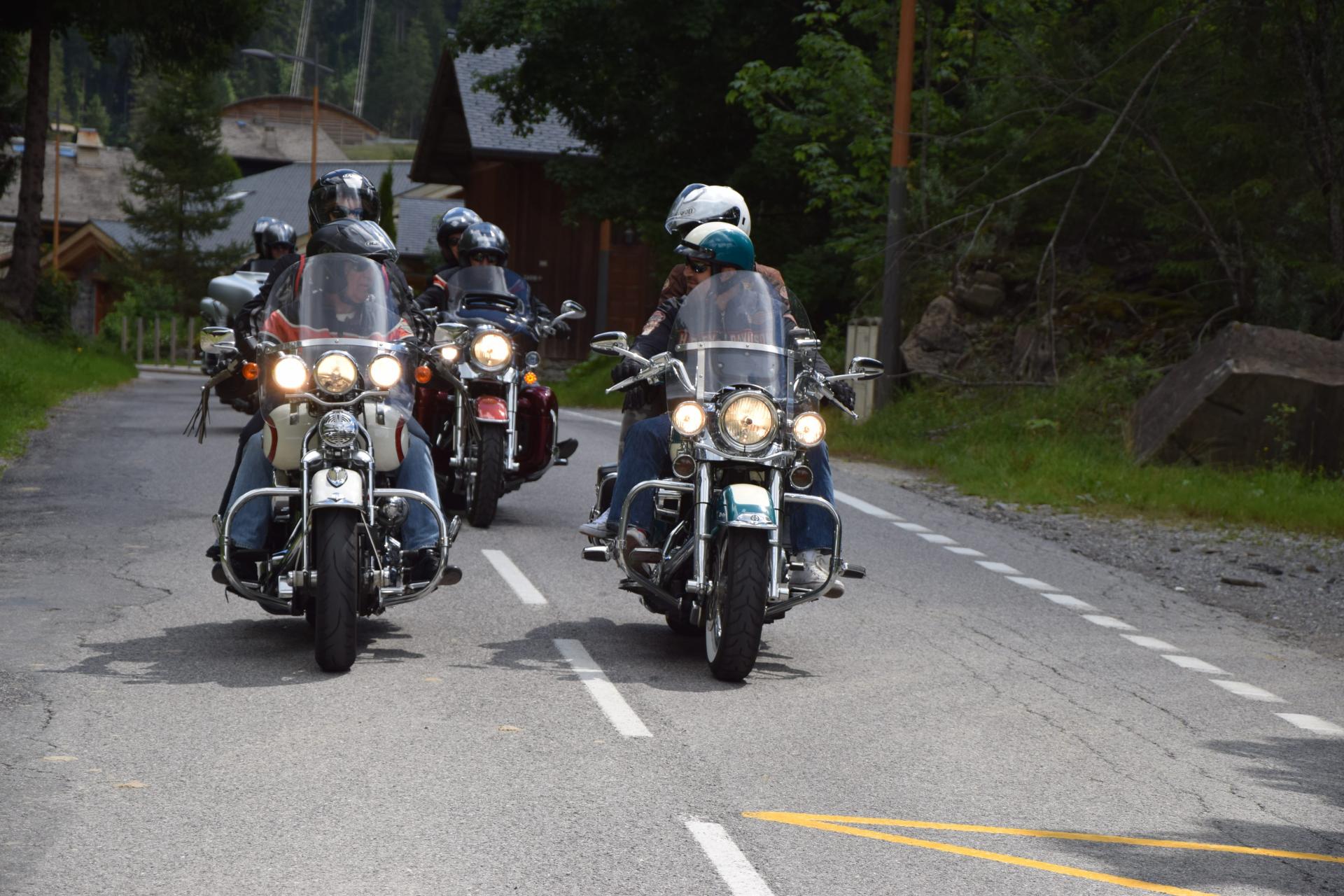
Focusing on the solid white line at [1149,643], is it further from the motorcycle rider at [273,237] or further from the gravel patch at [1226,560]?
the motorcycle rider at [273,237]

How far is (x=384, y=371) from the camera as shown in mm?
7152

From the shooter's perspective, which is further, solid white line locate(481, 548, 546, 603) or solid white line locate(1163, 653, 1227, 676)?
solid white line locate(481, 548, 546, 603)

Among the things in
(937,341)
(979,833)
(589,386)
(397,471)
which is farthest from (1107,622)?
(589,386)

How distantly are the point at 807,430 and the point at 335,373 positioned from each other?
6.04 feet

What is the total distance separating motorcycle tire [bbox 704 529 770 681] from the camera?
22.6 ft

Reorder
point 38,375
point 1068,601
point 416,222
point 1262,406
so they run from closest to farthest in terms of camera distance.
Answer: point 1068,601 → point 1262,406 → point 38,375 → point 416,222

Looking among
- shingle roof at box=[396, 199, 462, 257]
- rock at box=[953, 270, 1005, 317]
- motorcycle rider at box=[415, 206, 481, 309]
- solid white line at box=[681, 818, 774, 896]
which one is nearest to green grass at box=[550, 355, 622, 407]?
rock at box=[953, 270, 1005, 317]

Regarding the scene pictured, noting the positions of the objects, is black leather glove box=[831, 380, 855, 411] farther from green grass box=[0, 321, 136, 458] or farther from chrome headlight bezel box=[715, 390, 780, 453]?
green grass box=[0, 321, 136, 458]

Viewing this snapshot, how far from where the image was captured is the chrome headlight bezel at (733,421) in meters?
7.13

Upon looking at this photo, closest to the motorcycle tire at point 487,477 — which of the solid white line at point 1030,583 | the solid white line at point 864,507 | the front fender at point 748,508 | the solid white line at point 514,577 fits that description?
the solid white line at point 514,577

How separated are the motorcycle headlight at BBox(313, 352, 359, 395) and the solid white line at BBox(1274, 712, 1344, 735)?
3830mm

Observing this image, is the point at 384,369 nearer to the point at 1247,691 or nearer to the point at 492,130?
the point at 1247,691

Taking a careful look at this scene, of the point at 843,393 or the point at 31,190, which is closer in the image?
the point at 843,393

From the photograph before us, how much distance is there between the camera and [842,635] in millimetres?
8570
